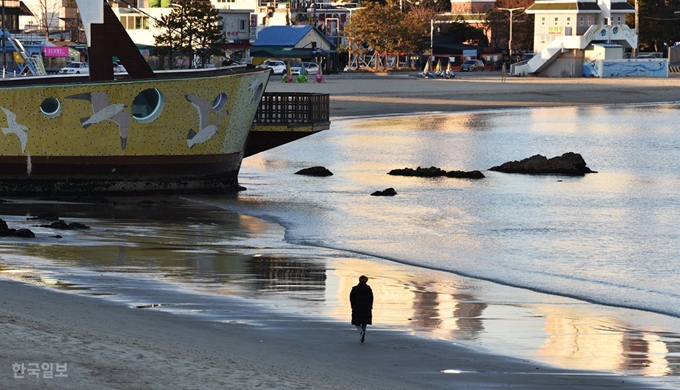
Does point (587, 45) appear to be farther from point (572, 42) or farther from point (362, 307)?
point (362, 307)

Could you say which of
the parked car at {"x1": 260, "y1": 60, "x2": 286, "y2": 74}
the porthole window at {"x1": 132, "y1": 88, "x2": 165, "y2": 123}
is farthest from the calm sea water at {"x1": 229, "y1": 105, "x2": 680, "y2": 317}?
the parked car at {"x1": 260, "y1": 60, "x2": 286, "y2": 74}

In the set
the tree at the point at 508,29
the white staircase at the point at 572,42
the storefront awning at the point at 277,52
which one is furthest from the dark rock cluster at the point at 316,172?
the tree at the point at 508,29

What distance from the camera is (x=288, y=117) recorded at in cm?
3038

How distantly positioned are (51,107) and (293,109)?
6434mm

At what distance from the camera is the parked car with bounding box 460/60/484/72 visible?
126 m

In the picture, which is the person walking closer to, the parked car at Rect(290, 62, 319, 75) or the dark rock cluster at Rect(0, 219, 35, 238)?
the dark rock cluster at Rect(0, 219, 35, 238)

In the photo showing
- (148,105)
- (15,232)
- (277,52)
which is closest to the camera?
(15,232)

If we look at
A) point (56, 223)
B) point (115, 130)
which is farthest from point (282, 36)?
point (56, 223)

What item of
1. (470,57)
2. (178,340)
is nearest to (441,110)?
(178,340)

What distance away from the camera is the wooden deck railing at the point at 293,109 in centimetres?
3014

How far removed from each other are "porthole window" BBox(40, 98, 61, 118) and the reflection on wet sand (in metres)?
4.29

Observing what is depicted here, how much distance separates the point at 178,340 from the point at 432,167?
76.2 ft

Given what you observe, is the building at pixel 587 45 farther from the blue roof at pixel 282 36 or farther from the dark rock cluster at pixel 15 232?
the dark rock cluster at pixel 15 232

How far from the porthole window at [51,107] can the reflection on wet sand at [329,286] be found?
14.1 feet
